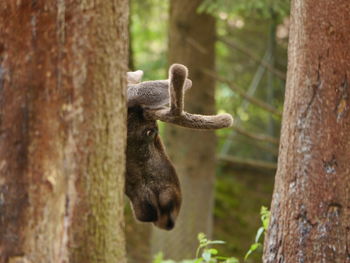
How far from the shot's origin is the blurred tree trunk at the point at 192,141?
1091 centimetres

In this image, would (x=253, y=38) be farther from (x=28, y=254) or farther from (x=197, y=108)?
(x=28, y=254)

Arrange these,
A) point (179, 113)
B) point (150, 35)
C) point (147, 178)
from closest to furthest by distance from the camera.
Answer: point (179, 113), point (147, 178), point (150, 35)

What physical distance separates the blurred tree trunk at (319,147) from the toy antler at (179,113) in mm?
643

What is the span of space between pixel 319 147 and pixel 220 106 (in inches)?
333

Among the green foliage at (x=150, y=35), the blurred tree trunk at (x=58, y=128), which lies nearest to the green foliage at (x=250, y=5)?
the green foliage at (x=150, y=35)

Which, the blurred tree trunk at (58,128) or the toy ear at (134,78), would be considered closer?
the blurred tree trunk at (58,128)

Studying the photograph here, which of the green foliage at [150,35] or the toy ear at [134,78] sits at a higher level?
the green foliage at [150,35]

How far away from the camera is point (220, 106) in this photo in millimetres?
12750

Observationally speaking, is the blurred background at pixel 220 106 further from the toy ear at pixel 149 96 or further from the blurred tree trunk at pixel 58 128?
the blurred tree trunk at pixel 58 128

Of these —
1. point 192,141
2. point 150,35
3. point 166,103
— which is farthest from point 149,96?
point 150,35

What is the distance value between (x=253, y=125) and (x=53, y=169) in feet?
35.2

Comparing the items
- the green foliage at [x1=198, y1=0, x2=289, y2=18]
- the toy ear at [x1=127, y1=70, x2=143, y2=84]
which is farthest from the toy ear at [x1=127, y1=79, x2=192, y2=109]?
the green foliage at [x1=198, y1=0, x2=289, y2=18]

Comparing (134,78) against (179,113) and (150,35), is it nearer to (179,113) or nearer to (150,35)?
(179,113)

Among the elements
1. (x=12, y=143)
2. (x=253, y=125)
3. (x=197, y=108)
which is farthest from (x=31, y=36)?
(x=253, y=125)
